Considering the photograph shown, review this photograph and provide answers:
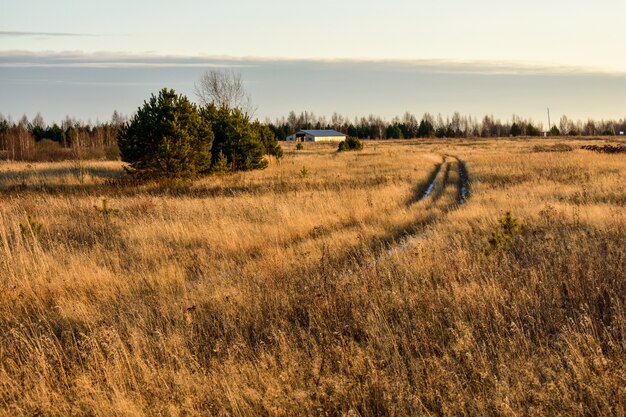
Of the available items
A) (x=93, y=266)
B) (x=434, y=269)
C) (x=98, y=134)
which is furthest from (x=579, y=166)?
(x=98, y=134)

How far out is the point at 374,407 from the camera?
3.58 meters

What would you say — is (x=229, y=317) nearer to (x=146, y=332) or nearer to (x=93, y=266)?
(x=146, y=332)

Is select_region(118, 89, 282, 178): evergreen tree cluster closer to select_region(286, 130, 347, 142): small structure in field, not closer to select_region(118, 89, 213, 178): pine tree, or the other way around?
select_region(118, 89, 213, 178): pine tree

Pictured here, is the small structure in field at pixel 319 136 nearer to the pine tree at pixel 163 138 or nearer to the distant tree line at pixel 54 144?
the distant tree line at pixel 54 144

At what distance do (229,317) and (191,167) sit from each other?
17716 mm

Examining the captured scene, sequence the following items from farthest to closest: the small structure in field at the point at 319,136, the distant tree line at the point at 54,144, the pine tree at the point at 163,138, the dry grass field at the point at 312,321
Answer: the small structure in field at the point at 319,136, the distant tree line at the point at 54,144, the pine tree at the point at 163,138, the dry grass field at the point at 312,321

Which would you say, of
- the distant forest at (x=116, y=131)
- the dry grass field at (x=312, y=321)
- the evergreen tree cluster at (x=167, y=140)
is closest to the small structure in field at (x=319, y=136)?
the distant forest at (x=116, y=131)

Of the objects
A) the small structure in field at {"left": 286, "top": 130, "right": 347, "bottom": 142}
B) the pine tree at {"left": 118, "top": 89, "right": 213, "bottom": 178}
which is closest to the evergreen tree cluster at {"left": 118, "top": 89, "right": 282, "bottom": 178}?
the pine tree at {"left": 118, "top": 89, "right": 213, "bottom": 178}

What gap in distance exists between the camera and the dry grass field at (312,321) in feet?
11.9

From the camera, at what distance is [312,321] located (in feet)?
16.8

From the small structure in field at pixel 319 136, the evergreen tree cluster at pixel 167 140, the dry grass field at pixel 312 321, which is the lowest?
the dry grass field at pixel 312 321

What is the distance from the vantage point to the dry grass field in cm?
363

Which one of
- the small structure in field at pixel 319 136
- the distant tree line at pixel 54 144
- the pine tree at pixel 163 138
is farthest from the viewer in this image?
the small structure in field at pixel 319 136

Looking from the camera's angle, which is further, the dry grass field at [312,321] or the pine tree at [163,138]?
the pine tree at [163,138]
